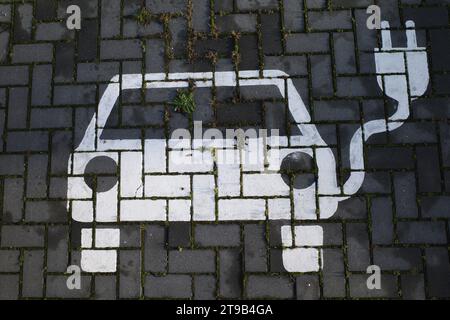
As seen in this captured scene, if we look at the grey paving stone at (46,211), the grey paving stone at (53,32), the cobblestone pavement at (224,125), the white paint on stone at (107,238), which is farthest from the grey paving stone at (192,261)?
the grey paving stone at (53,32)

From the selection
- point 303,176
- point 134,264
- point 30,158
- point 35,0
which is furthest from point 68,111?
point 303,176

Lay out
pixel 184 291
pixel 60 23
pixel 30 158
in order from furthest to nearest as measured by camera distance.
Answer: pixel 60 23 < pixel 30 158 < pixel 184 291

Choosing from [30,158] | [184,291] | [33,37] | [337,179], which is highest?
[33,37]

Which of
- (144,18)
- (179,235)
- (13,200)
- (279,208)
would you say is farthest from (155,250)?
(144,18)

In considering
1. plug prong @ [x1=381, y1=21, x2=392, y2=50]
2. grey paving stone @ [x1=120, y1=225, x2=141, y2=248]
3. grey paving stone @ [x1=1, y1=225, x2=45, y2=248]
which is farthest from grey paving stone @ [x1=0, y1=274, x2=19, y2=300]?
plug prong @ [x1=381, y1=21, x2=392, y2=50]

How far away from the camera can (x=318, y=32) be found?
186 inches

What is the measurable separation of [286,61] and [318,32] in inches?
16.6

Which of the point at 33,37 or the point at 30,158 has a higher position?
the point at 33,37

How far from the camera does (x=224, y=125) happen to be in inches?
179

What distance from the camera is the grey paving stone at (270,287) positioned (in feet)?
13.9

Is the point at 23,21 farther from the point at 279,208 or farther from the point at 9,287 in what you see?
the point at 279,208

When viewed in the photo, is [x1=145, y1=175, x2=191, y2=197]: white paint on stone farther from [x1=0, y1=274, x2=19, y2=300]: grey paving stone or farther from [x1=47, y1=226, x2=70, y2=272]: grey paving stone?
[x1=0, y1=274, x2=19, y2=300]: grey paving stone

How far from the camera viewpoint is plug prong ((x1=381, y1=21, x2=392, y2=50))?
4684 mm

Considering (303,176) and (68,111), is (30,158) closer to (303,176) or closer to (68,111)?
(68,111)
